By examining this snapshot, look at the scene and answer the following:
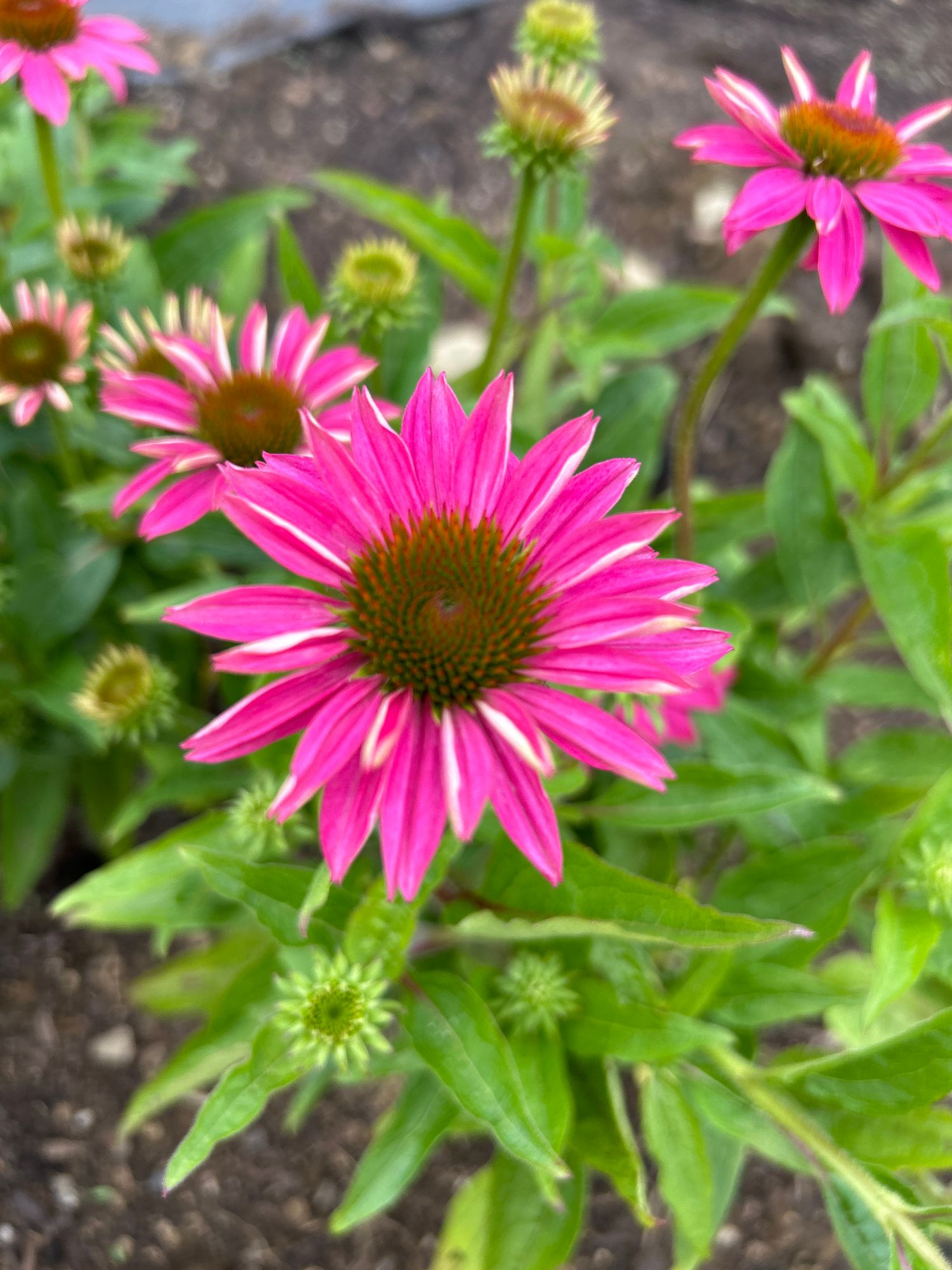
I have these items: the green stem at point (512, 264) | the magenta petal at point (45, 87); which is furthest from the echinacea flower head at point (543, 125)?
the magenta petal at point (45, 87)

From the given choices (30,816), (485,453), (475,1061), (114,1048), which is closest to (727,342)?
(485,453)

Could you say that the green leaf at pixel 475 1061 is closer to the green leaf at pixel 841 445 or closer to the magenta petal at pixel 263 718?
the magenta petal at pixel 263 718

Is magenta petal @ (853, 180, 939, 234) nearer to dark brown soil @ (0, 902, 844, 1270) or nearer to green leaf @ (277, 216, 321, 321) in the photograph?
green leaf @ (277, 216, 321, 321)

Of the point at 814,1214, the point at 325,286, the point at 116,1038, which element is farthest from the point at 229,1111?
the point at 325,286

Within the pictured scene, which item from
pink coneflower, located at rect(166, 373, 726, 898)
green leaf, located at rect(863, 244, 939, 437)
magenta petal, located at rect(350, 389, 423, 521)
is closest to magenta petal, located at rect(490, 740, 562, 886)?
pink coneflower, located at rect(166, 373, 726, 898)

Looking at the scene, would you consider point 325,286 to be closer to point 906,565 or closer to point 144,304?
point 144,304
